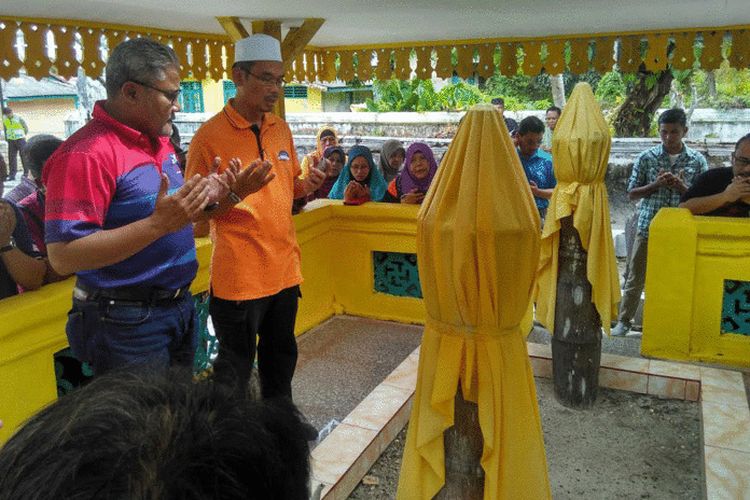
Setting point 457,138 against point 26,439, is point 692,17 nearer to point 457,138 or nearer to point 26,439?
point 457,138

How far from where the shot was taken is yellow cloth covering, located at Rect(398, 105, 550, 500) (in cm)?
171

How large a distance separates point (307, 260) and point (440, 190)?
3.44m

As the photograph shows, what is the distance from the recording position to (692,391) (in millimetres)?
4105

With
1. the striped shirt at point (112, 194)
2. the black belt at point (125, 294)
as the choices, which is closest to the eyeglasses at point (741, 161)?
the striped shirt at point (112, 194)

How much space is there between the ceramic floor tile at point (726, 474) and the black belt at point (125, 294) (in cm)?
251

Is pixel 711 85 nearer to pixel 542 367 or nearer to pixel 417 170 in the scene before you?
pixel 417 170

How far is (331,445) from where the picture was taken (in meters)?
3.20

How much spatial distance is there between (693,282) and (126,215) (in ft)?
12.6

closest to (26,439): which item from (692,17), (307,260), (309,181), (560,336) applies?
(309,181)

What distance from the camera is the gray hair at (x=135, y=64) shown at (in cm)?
215

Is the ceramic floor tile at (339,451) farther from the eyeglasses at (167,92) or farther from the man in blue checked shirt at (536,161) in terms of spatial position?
the man in blue checked shirt at (536,161)

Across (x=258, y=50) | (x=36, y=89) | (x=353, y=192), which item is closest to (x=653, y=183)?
(x=353, y=192)

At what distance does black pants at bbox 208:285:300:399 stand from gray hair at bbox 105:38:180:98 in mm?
1159

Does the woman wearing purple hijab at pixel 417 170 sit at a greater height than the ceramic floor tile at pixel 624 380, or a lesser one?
greater
